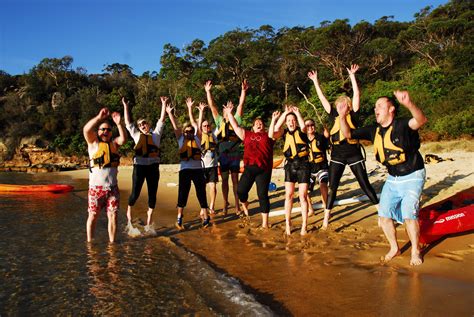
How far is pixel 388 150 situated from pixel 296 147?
2.04 metres

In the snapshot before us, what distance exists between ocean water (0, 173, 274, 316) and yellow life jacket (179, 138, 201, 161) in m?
1.46

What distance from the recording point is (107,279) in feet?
14.8

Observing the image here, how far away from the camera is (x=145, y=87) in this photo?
142 feet

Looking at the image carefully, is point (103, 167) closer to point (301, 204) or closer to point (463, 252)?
point (301, 204)

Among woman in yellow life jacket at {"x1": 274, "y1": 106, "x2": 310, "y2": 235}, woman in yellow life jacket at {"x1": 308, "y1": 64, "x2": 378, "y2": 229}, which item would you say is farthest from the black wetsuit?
woman in yellow life jacket at {"x1": 274, "y1": 106, "x2": 310, "y2": 235}

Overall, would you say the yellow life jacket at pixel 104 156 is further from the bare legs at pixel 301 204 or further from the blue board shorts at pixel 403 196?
the blue board shorts at pixel 403 196

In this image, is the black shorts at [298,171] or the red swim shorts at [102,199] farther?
the black shorts at [298,171]

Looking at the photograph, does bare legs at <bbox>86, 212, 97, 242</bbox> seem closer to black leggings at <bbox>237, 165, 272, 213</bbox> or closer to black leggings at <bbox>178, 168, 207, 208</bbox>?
black leggings at <bbox>178, 168, 207, 208</bbox>

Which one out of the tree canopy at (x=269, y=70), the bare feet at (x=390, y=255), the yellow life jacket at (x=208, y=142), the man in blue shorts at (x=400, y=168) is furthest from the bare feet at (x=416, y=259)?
the tree canopy at (x=269, y=70)

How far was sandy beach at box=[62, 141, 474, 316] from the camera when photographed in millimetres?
3522

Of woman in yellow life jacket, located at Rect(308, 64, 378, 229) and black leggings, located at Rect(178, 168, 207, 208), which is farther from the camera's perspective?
black leggings, located at Rect(178, 168, 207, 208)

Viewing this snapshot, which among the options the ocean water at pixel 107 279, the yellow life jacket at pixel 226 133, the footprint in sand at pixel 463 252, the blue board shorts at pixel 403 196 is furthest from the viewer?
the yellow life jacket at pixel 226 133

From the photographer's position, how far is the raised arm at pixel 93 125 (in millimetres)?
5168

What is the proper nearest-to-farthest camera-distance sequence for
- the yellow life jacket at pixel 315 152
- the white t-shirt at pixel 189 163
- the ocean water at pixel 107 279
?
the ocean water at pixel 107 279 → the white t-shirt at pixel 189 163 → the yellow life jacket at pixel 315 152
